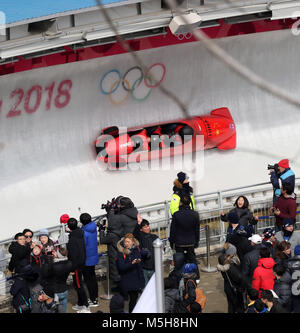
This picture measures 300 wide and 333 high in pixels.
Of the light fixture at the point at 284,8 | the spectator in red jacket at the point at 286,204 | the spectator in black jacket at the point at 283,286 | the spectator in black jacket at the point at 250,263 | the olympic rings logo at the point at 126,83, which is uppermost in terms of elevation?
the light fixture at the point at 284,8

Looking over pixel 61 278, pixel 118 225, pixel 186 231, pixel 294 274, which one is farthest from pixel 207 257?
pixel 294 274

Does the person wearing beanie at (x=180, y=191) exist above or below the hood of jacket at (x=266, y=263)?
→ above

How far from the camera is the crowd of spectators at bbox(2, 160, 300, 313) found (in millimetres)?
6238

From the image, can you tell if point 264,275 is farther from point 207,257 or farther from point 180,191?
point 207,257

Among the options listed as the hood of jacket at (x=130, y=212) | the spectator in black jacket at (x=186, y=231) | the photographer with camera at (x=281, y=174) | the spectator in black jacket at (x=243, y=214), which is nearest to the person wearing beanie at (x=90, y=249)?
the hood of jacket at (x=130, y=212)

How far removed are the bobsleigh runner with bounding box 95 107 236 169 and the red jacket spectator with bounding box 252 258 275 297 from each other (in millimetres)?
6261

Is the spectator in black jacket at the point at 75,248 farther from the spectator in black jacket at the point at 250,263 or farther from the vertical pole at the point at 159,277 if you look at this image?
the vertical pole at the point at 159,277

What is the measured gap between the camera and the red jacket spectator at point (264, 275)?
21.5 ft

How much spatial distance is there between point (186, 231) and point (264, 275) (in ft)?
5.98

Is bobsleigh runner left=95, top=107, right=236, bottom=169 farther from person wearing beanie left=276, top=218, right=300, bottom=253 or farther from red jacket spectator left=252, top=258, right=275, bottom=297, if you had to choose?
red jacket spectator left=252, top=258, right=275, bottom=297

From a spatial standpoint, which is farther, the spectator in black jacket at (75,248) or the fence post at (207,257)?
the fence post at (207,257)

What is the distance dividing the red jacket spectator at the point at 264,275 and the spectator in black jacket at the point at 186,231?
1660 mm

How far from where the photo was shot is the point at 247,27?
13.7 meters

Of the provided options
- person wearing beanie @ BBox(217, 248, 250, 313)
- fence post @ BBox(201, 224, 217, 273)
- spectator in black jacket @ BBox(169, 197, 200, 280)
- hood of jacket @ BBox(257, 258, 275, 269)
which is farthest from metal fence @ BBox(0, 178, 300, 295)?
hood of jacket @ BBox(257, 258, 275, 269)
